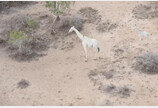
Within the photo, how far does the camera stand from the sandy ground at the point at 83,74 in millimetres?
10531

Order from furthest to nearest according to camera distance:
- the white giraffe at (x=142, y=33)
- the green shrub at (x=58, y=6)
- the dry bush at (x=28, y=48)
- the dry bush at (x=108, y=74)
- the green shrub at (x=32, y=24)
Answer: the green shrub at (x=32, y=24), the green shrub at (x=58, y=6), the dry bush at (x=28, y=48), the white giraffe at (x=142, y=33), the dry bush at (x=108, y=74)

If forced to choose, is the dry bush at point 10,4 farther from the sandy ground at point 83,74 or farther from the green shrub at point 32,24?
the sandy ground at point 83,74

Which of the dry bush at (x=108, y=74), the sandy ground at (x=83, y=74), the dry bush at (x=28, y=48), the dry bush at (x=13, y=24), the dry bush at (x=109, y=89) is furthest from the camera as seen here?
the dry bush at (x=13, y=24)

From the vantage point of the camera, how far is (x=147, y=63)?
11367 mm

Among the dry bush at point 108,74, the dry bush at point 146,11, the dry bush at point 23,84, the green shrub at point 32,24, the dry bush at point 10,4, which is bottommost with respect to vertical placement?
the dry bush at point 23,84

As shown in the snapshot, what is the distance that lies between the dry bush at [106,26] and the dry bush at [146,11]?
4.00 ft

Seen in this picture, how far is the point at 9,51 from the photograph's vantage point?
43.1 feet

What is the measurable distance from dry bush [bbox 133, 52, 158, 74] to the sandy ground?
0.23 m

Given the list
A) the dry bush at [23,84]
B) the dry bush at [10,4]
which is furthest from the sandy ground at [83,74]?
the dry bush at [10,4]

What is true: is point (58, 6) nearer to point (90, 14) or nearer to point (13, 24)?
point (90, 14)

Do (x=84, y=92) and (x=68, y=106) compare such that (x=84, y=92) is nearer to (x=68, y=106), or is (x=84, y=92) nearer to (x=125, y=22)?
(x=68, y=106)

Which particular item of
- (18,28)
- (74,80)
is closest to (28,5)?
(18,28)

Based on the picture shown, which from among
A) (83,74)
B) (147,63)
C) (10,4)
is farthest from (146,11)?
(10,4)

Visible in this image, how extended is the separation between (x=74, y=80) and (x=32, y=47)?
283cm
